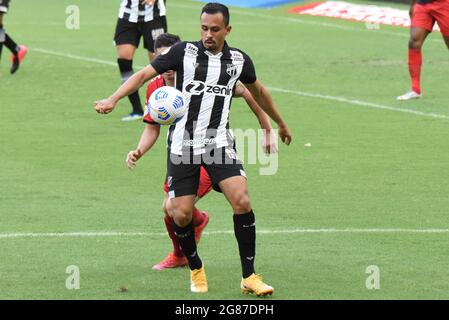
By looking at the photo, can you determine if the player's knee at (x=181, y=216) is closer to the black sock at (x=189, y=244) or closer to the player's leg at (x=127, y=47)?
the black sock at (x=189, y=244)

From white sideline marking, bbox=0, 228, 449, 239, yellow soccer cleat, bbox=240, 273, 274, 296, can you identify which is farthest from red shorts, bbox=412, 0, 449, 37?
yellow soccer cleat, bbox=240, 273, 274, 296

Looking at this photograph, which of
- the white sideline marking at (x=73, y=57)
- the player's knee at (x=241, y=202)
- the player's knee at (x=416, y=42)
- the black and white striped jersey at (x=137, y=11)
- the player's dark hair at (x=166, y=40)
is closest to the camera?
the player's knee at (x=241, y=202)

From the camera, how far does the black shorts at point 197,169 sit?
9195 millimetres

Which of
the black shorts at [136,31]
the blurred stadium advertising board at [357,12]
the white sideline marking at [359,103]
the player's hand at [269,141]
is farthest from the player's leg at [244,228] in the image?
the blurred stadium advertising board at [357,12]

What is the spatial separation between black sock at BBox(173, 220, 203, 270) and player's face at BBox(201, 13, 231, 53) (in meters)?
1.31

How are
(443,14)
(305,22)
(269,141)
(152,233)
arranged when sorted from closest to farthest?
(269,141)
(152,233)
(443,14)
(305,22)

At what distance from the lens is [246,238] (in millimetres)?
9156

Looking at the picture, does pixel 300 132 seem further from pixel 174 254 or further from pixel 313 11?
pixel 313 11

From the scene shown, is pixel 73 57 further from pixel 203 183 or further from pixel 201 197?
pixel 203 183

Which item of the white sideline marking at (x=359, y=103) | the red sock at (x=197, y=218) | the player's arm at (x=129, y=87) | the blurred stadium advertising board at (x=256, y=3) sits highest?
the player's arm at (x=129, y=87)

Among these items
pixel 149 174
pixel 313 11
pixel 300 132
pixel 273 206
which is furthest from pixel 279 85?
pixel 313 11

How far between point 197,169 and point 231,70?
762 millimetres

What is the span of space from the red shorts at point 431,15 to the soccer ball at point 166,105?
9.75 meters

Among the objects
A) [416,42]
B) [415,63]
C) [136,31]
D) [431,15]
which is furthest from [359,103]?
[136,31]
